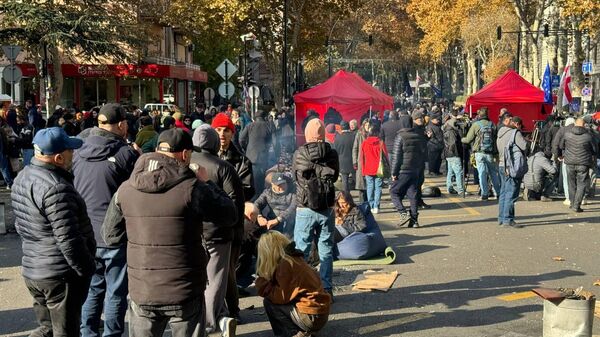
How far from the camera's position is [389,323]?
7.59 m

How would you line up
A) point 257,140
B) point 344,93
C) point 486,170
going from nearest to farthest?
point 257,140 < point 486,170 < point 344,93

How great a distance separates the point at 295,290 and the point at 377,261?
3.56 m

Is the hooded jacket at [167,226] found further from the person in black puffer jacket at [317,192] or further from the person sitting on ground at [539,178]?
the person sitting on ground at [539,178]

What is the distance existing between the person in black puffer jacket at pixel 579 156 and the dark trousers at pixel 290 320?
9005 mm

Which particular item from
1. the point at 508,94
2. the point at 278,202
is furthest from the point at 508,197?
the point at 508,94

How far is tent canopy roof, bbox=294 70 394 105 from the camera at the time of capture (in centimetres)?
2489

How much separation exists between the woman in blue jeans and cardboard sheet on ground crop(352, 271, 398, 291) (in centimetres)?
494

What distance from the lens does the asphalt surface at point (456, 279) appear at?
752 cm

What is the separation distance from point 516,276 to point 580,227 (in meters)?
4.06

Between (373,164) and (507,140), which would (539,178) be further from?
(373,164)

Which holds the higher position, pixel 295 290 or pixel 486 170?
pixel 486 170

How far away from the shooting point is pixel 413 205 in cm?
1295

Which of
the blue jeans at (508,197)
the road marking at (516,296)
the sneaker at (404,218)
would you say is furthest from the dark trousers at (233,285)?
the blue jeans at (508,197)

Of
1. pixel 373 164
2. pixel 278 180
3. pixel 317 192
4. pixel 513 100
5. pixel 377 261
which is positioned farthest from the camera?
pixel 513 100
